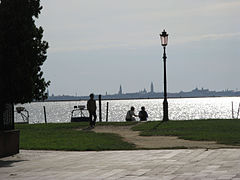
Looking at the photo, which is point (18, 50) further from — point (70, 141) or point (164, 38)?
point (164, 38)

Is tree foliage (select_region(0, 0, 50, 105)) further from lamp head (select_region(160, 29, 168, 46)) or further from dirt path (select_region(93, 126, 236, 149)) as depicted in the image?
lamp head (select_region(160, 29, 168, 46))

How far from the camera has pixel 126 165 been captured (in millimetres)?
13078

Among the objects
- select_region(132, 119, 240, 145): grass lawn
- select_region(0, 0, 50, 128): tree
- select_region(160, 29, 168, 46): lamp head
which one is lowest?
select_region(132, 119, 240, 145): grass lawn

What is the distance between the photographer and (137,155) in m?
15.3

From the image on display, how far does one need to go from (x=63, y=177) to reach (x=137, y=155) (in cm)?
388

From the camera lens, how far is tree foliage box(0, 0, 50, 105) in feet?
50.2

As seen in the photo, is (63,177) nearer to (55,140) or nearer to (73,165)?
(73,165)

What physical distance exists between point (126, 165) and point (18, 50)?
4347 mm

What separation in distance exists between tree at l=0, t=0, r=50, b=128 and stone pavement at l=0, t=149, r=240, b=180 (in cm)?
172

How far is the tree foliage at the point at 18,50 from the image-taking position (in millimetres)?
15312

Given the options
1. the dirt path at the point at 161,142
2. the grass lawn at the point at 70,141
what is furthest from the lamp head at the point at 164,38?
the grass lawn at the point at 70,141

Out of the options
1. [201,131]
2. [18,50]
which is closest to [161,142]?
[201,131]

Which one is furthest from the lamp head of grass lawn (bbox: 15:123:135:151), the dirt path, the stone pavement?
the stone pavement

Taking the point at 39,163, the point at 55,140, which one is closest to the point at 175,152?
the point at 39,163
